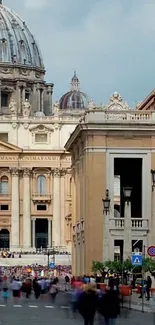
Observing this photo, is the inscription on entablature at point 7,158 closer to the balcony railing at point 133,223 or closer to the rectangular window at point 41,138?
the rectangular window at point 41,138

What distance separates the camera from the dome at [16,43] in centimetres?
16400

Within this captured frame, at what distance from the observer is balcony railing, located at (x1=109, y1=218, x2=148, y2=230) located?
6550 cm

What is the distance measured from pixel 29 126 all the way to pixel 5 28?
30379mm

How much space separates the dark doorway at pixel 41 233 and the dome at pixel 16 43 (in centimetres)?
2622

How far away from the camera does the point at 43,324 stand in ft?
121

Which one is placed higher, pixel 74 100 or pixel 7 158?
pixel 74 100

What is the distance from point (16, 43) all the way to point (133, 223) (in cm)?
10305

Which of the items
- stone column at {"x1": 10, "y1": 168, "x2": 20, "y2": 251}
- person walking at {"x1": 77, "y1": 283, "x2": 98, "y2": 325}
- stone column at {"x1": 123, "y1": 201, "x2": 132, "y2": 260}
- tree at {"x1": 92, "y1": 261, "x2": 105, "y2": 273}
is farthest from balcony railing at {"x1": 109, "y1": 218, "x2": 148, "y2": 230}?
stone column at {"x1": 10, "y1": 168, "x2": 20, "y2": 251}

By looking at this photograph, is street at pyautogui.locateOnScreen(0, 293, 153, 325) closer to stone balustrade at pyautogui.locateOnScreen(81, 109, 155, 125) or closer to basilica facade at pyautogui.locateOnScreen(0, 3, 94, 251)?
stone balustrade at pyautogui.locateOnScreen(81, 109, 155, 125)

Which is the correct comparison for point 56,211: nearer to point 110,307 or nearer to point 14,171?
point 14,171

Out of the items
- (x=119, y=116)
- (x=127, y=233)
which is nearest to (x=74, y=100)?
(x=119, y=116)

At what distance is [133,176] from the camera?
239 feet

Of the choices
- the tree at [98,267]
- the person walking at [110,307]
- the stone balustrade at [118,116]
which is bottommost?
the person walking at [110,307]

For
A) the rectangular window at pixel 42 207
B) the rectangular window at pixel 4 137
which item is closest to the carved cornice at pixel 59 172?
the rectangular window at pixel 42 207
